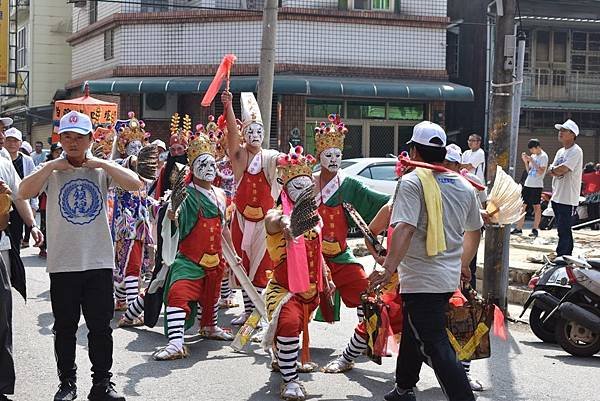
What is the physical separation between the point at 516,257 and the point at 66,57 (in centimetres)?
2685

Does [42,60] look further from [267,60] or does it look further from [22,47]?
[267,60]

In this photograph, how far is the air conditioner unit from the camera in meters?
23.9

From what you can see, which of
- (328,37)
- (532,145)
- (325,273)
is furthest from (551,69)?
(325,273)

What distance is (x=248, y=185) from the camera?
9.16m

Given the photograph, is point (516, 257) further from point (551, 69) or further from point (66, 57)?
point (66, 57)

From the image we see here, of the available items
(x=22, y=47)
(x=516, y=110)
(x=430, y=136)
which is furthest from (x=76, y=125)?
(x=22, y=47)

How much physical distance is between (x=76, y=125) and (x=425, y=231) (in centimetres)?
234

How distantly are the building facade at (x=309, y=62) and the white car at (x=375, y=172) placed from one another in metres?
4.05

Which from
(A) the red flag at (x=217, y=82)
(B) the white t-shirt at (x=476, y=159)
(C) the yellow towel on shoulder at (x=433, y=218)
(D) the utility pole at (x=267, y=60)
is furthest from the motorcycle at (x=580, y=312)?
(B) the white t-shirt at (x=476, y=159)

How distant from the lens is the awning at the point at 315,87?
21234mm

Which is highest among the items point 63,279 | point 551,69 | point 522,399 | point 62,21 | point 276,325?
point 62,21

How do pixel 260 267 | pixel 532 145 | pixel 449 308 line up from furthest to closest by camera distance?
pixel 532 145, pixel 260 267, pixel 449 308

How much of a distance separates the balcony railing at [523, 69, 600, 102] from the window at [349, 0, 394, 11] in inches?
257

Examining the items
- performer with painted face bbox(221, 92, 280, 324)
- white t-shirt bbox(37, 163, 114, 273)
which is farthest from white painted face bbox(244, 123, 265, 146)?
white t-shirt bbox(37, 163, 114, 273)
